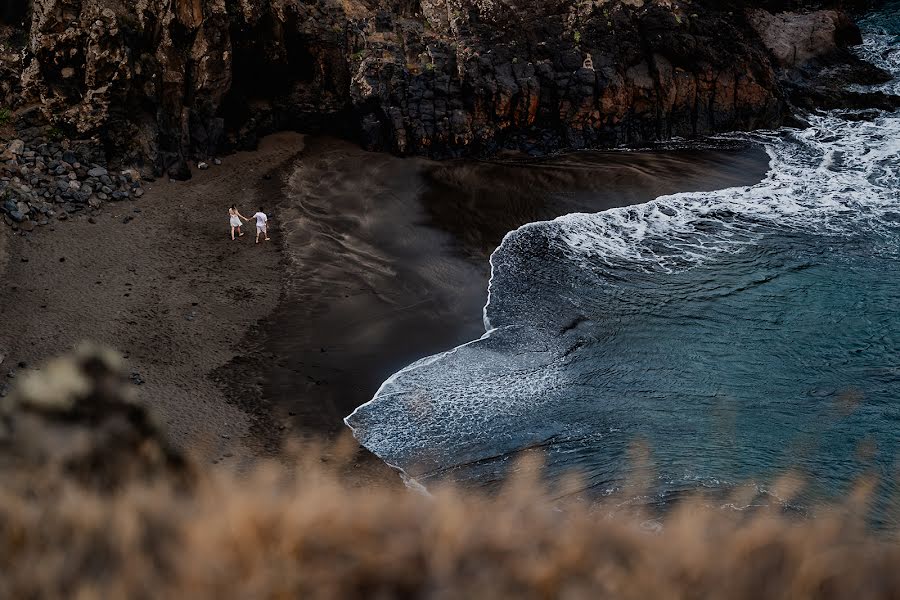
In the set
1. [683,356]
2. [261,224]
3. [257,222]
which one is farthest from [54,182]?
[683,356]

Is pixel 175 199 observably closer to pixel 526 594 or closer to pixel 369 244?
pixel 369 244

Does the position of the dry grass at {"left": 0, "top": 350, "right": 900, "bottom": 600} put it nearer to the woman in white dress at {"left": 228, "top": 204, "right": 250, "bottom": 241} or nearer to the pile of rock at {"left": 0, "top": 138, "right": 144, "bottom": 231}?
the woman in white dress at {"left": 228, "top": 204, "right": 250, "bottom": 241}

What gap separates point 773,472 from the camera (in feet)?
39.0

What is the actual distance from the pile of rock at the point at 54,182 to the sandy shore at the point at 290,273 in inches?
17.3

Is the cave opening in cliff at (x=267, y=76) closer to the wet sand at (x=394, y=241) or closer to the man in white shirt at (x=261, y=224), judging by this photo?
the wet sand at (x=394, y=241)

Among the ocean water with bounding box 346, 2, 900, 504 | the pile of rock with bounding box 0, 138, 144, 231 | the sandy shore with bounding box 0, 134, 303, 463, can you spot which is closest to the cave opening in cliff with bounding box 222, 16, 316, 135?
the sandy shore with bounding box 0, 134, 303, 463

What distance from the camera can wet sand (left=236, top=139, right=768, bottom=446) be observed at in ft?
50.2

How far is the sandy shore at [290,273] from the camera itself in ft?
47.4

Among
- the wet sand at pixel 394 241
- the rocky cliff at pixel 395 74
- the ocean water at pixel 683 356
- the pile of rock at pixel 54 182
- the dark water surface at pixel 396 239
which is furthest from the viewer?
the rocky cliff at pixel 395 74

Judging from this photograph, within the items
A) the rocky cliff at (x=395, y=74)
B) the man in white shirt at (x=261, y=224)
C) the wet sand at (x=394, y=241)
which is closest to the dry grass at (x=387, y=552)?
the wet sand at (x=394, y=241)

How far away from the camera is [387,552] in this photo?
487 centimetres

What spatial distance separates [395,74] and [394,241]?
6.40 metres

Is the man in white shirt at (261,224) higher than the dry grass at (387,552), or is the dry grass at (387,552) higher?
the dry grass at (387,552)

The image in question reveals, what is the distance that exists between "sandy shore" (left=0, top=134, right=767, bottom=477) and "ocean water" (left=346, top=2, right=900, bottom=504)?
92 centimetres
